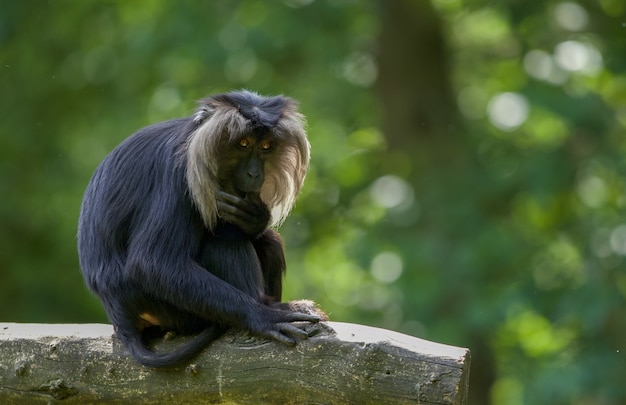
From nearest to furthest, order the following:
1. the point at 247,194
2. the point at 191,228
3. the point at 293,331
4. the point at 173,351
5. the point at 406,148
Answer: the point at 293,331
the point at 173,351
the point at 191,228
the point at 247,194
the point at 406,148

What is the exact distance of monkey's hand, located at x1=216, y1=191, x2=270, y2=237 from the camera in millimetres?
5406

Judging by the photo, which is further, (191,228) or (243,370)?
(191,228)

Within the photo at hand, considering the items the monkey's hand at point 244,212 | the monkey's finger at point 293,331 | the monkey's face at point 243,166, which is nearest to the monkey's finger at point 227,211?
the monkey's hand at point 244,212

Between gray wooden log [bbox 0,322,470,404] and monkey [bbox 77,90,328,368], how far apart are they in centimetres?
10

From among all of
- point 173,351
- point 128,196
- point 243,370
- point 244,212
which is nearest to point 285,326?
point 243,370

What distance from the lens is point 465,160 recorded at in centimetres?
1234

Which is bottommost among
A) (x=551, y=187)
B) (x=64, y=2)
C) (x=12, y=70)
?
(x=551, y=187)

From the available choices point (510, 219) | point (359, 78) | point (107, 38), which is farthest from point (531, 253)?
point (107, 38)

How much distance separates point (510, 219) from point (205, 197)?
7.61 m

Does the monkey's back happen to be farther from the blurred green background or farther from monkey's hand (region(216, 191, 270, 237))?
the blurred green background

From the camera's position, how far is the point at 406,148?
1285 cm

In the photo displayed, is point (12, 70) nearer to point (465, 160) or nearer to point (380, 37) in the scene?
point (380, 37)

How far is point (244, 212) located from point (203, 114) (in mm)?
634

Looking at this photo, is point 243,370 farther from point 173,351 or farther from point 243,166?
point 243,166
